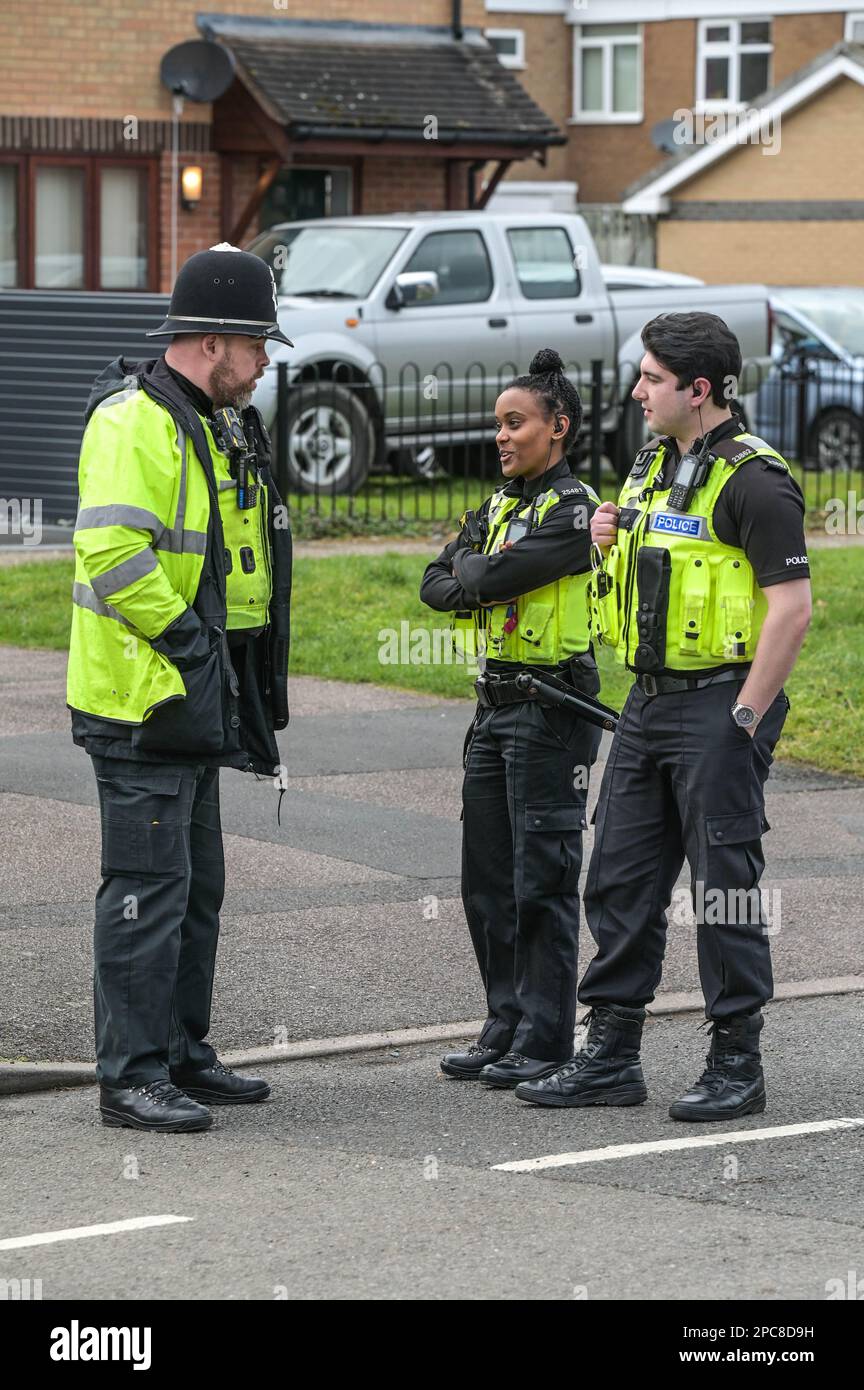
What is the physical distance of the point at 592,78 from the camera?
1738 inches

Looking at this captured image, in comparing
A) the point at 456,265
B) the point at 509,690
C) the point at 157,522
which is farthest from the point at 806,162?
the point at 157,522

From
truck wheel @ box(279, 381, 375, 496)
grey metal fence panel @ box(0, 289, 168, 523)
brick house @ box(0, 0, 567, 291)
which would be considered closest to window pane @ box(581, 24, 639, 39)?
brick house @ box(0, 0, 567, 291)

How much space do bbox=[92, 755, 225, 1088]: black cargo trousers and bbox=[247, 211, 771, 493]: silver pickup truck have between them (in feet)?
36.4

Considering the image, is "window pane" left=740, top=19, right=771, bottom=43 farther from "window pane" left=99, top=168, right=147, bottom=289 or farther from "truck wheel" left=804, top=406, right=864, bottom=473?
→ "truck wheel" left=804, top=406, right=864, bottom=473

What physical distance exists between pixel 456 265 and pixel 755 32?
2647 centimetres

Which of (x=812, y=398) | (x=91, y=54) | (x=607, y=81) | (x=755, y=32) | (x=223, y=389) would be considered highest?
(x=755, y=32)

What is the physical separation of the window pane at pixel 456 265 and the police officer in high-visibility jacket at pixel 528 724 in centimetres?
1241

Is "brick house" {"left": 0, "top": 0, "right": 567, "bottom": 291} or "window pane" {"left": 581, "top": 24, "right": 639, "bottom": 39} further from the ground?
"window pane" {"left": 581, "top": 24, "right": 639, "bottom": 39}

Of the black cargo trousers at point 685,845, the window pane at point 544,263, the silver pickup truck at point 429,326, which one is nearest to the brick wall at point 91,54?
the silver pickup truck at point 429,326

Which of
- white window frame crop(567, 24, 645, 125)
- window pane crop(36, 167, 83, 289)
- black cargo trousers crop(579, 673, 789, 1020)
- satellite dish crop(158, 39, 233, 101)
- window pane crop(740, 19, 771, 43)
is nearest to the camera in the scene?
black cargo trousers crop(579, 673, 789, 1020)

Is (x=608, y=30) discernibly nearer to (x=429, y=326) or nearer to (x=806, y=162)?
(x=806, y=162)

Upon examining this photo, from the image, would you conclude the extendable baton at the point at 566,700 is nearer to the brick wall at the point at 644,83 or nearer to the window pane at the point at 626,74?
the brick wall at the point at 644,83

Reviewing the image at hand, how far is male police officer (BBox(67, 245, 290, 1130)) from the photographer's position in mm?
5668
